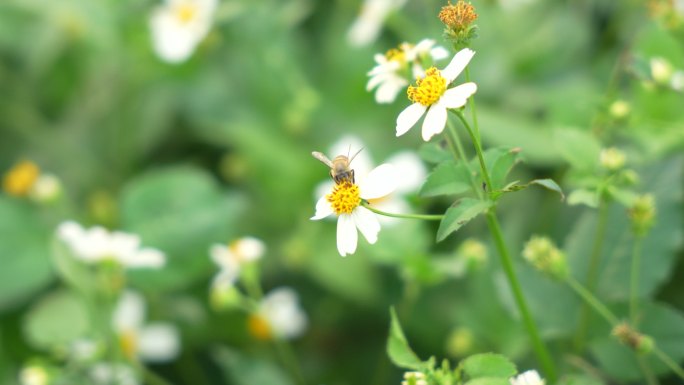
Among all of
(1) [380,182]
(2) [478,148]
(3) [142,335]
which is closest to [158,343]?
(3) [142,335]

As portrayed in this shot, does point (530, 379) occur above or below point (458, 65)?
below

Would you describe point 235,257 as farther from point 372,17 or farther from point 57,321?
point 372,17

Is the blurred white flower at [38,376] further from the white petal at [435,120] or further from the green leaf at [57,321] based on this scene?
the white petal at [435,120]

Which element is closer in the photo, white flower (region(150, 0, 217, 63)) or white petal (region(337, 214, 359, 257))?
white petal (region(337, 214, 359, 257))

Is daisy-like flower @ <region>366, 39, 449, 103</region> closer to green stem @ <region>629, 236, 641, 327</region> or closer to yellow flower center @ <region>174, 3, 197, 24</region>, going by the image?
green stem @ <region>629, 236, 641, 327</region>

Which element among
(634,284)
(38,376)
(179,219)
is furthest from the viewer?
(179,219)

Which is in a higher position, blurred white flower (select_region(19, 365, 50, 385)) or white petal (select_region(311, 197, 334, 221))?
blurred white flower (select_region(19, 365, 50, 385))

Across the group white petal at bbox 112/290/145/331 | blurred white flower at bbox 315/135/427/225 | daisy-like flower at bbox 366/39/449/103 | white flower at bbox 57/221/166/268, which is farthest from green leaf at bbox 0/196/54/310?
daisy-like flower at bbox 366/39/449/103

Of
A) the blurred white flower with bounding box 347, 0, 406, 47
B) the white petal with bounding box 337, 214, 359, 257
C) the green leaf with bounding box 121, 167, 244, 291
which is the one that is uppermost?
the blurred white flower with bounding box 347, 0, 406, 47
